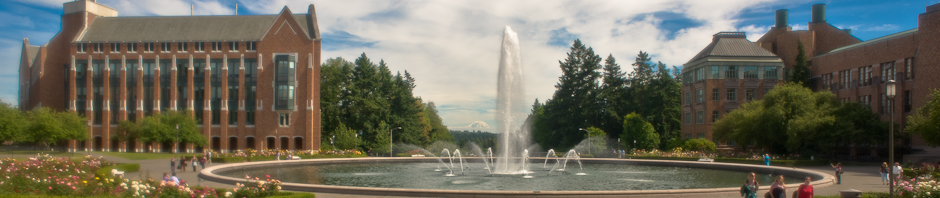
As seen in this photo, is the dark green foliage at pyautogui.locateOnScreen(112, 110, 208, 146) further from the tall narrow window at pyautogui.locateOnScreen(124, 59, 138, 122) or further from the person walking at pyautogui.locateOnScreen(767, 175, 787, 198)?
the person walking at pyautogui.locateOnScreen(767, 175, 787, 198)

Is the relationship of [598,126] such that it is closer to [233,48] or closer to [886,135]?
[886,135]

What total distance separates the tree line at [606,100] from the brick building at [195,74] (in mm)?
31805

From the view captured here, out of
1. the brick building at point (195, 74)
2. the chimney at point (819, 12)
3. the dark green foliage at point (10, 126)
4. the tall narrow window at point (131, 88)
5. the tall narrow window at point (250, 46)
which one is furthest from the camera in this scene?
the tall narrow window at point (131, 88)

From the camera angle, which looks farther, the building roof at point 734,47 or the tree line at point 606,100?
the tree line at point 606,100

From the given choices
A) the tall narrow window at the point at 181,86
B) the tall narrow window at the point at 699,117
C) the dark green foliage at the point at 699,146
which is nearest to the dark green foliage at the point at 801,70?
the tall narrow window at the point at 699,117

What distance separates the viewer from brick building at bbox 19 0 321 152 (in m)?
68.4

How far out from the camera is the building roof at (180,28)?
232 feet

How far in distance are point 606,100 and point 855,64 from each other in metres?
30.7

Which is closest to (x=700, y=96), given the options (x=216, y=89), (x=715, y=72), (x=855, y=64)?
(x=715, y=72)

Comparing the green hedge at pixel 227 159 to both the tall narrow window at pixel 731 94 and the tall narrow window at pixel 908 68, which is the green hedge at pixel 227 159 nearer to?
the tall narrow window at pixel 731 94

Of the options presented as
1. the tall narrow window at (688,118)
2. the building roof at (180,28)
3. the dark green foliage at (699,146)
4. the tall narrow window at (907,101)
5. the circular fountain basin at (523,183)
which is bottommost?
the dark green foliage at (699,146)

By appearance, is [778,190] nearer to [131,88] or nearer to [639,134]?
[639,134]

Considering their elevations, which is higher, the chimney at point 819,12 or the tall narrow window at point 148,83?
the chimney at point 819,12

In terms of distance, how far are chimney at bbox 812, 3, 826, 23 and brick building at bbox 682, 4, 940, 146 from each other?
5 cm
